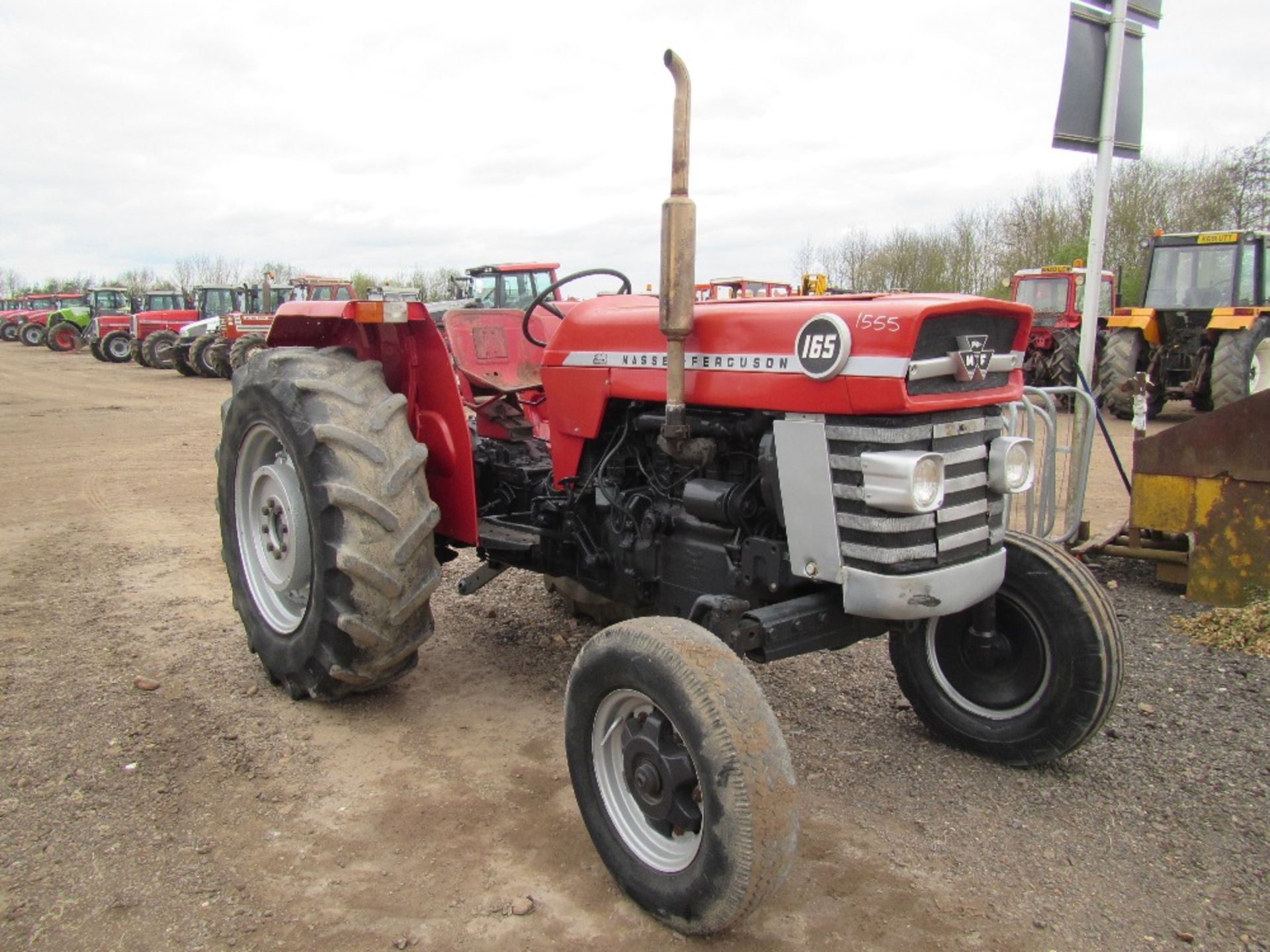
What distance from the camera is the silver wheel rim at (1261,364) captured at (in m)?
10.3

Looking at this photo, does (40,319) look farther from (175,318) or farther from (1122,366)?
(1122,366)

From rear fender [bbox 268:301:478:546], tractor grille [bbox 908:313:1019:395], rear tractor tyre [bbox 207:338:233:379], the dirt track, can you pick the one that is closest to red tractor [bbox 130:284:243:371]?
rear tractor tyre [bbox 207:338:233:379]

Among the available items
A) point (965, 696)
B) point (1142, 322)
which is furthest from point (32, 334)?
point (965, 696)

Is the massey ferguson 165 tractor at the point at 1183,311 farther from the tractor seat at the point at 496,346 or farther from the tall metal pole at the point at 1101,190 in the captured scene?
the tractor seat at the point at 496,346

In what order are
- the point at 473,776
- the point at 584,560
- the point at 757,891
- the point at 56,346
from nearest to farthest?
the point at 757,891, the point at 473,776, the point at 584,560, the point at 56,346

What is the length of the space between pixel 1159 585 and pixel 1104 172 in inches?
84.6

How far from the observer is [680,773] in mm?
2271

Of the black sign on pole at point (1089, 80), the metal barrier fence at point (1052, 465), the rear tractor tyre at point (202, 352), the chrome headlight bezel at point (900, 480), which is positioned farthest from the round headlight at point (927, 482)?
the rear tractor tyre at point (202, 352)

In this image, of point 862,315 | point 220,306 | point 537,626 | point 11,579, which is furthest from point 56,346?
point 862,315

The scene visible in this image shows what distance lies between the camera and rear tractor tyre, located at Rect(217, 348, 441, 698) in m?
3.07

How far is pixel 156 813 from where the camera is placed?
2744mm

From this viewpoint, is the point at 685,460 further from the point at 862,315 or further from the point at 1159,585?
the point at 1159,585

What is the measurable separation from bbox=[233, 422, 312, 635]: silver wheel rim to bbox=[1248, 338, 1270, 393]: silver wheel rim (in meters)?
10.4

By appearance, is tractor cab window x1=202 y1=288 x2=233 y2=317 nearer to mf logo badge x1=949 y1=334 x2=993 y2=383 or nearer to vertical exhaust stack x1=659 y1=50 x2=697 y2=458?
vertical exhaust stack x1=659 y1=50 x2=697 y2=458
